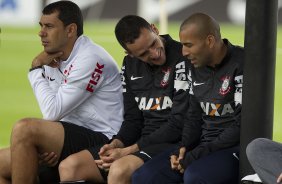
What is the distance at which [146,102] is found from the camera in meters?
5.09

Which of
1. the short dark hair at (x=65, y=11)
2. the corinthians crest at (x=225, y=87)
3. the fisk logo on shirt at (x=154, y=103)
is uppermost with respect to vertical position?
the short dark hair at (x=65, y=11)

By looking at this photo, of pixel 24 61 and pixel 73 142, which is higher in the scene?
pixel 24 61

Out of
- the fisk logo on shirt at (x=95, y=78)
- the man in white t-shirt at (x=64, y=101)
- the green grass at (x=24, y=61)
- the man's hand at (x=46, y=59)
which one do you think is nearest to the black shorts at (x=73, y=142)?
the man in white t-shirt at (x=64, y=101)

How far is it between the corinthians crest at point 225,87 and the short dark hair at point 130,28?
64 centimetres

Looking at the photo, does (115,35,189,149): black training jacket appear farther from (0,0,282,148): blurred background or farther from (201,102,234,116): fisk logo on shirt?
(0,0,282,148): blurred background

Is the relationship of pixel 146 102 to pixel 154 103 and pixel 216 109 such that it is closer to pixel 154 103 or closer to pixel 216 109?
pixel 154 103

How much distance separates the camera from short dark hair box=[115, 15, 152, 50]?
194 inches

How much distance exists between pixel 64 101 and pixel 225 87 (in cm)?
109

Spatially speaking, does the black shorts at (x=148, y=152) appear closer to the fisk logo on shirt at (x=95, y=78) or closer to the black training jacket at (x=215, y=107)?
the black training jacket at (x=215, y=107)

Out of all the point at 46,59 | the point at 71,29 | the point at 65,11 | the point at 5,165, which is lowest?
the point at 5,165

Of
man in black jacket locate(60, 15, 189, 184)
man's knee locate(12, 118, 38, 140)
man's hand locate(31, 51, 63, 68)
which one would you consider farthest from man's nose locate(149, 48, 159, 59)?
man's knee locate(12, 118, 38, 140)

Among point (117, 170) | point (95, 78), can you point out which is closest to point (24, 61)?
point (95, 78)

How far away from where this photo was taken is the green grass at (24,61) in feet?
31.4

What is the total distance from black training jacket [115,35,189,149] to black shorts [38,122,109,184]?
0.16m
